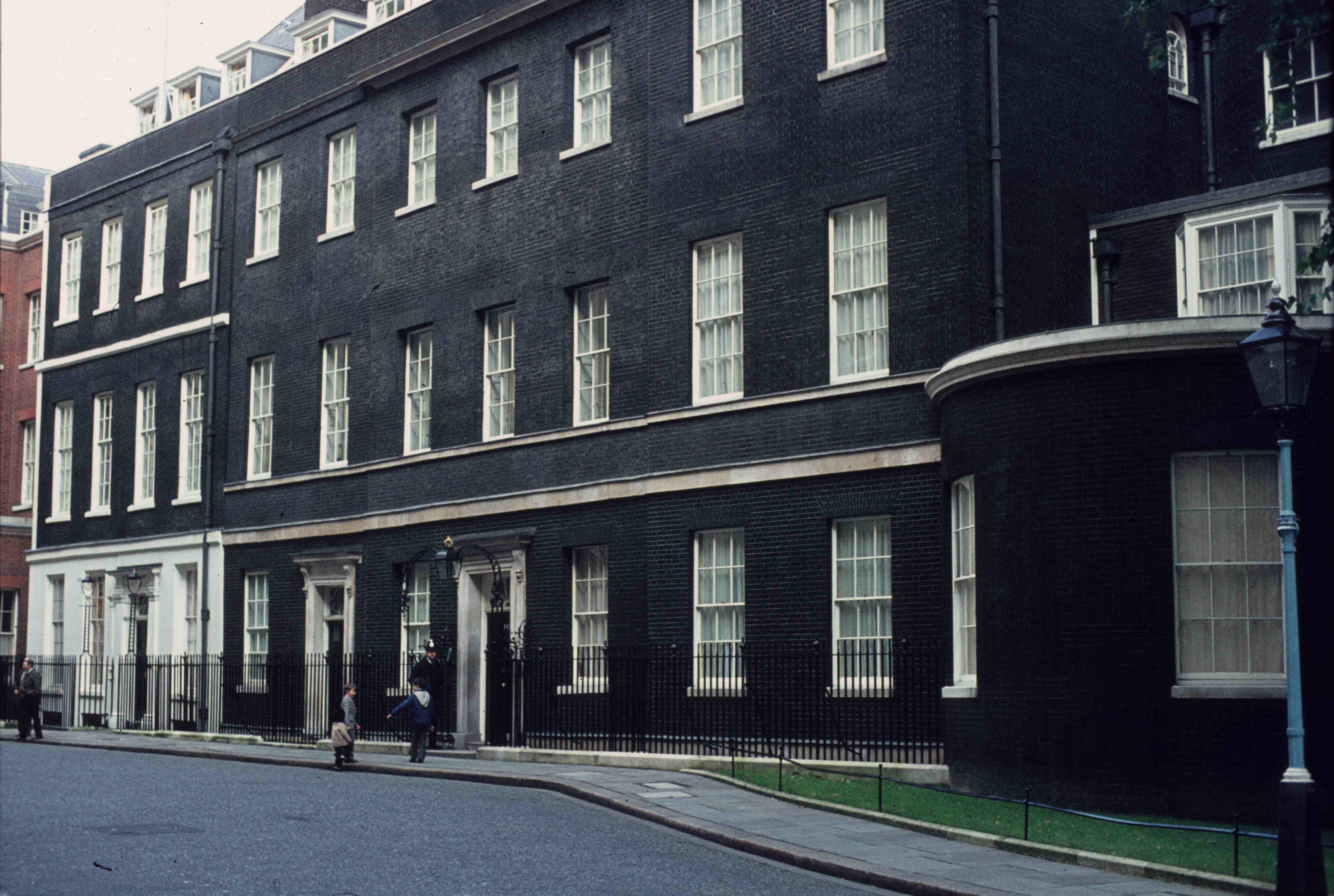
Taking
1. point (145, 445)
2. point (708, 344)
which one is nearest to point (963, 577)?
point (708, 344)

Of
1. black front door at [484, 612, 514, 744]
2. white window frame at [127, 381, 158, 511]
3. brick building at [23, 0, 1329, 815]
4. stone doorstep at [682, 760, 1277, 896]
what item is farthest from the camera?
white window frame at [127, 381, 158, 511]

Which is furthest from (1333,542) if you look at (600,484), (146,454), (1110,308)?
(146,454)

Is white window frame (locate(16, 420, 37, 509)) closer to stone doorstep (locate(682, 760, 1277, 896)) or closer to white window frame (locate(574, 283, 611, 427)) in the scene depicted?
white window frame (locate(574, 283, 611, 427))

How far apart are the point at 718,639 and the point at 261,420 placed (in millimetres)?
14218

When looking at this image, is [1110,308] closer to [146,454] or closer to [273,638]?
[273,638]

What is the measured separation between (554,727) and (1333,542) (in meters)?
12.4

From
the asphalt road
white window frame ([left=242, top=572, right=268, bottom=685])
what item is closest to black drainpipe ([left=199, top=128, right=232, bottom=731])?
white window frame ([left=242, top=572, right=268, bottom=685])

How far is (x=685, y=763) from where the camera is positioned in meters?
21.5

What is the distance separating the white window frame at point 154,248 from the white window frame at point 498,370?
1235 cm

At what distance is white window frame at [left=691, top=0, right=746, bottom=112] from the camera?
78.8 feet

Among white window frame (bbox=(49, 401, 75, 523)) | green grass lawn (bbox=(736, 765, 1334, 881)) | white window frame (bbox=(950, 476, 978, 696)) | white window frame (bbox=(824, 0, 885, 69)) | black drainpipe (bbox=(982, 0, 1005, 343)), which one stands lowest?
green grass lawn (bbox=(736, 765, 1334, 881))

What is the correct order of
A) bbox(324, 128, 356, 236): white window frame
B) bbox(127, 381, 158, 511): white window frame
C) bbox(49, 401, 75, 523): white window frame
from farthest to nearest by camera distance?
1. bbox(49, 401, 75, 523): white window frame
2. bbox(127, 381, 158, 511): white window frame
3. bbox(324, 128, 356, 236): white window frame

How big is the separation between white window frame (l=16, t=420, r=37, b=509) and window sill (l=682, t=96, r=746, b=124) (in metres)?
26.6

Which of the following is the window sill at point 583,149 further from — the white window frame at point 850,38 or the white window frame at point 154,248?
the white window frame at point 154,248
